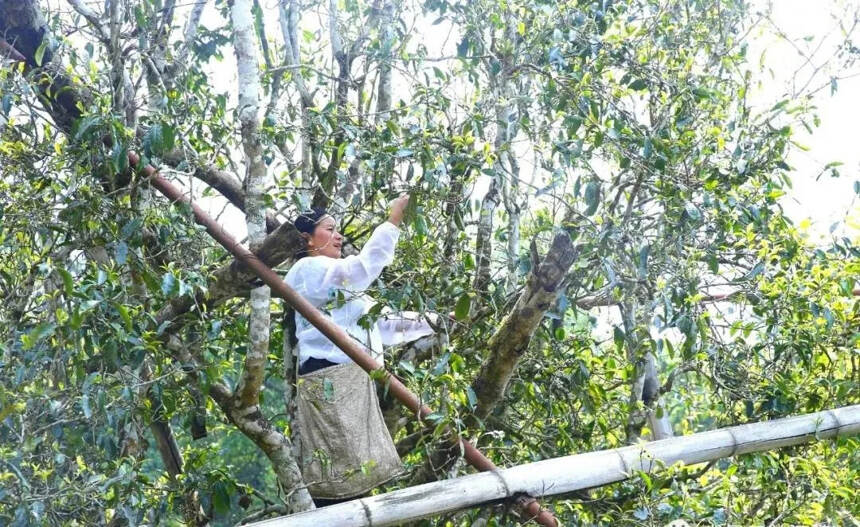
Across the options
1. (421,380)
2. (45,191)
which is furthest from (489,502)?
(45,191)

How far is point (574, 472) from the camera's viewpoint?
3512 millimetres

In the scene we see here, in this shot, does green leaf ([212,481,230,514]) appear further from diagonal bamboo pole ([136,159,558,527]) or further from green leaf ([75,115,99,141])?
green leaf ([75,115,99,141])

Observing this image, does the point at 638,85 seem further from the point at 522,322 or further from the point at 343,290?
the point at 343,290

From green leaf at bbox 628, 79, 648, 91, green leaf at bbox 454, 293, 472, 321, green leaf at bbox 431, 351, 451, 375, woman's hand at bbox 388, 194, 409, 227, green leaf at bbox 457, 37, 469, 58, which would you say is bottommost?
green leaf at bbox 431, 351, 451, 375

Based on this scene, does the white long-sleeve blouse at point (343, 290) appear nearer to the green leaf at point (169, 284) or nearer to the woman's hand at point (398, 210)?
the woman's hand at point (398, 210)

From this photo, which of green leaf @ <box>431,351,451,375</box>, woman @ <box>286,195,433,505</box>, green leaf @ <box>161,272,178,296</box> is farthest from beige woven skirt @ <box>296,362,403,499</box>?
green leaf @ <box>161,272,178,296</box>

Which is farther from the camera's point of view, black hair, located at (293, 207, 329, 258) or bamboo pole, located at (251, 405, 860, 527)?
black hair, located at (293, 207, 329, 258)

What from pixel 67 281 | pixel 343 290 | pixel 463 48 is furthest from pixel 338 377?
pixel 463 48

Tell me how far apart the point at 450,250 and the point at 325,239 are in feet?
2.01

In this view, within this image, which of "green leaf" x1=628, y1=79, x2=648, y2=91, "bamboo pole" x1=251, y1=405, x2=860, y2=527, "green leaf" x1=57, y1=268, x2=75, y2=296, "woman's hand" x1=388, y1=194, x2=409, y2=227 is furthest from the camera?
"green leaf" x1=628, y1=79, x2=648, y2=91

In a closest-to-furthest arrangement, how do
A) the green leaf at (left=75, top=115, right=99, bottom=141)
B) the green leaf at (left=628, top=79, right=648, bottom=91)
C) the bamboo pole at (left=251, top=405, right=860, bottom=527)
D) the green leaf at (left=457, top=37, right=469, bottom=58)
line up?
1. the bamboo pole at (left=251, top=405, right=860, bottom=527)
2. the green leaf at (left=75, top=115, right=99, bottom=141)
3. the green leaf at (left=628, top=79, right=648, bottom=91)
4. the green leaf at (left=457, top=37, right=469, bottom=58)

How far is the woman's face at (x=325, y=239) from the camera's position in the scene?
3734 millimetres

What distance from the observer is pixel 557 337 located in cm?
386

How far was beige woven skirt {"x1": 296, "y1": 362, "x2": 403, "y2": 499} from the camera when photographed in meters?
3.60
